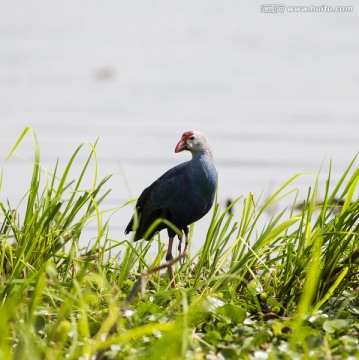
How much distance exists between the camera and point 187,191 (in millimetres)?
5773

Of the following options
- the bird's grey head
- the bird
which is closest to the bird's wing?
the bird

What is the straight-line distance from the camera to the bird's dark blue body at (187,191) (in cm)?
575

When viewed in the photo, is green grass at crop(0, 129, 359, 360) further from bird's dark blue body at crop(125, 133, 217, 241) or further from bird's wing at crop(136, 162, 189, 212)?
bird's wing at crop(136, 162, 189, 212)

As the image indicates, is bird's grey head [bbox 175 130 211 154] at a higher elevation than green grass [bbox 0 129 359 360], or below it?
higher

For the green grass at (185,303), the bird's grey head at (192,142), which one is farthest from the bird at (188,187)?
the green grass at (185,303)

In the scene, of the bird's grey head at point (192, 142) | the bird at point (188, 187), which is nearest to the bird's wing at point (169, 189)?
the bird at point (188, 187)

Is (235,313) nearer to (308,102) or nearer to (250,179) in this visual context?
(250,179)

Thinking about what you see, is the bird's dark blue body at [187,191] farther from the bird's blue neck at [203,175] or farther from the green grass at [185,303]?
the green grass at [185,303]

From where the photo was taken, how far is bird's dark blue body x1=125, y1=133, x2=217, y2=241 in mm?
5754

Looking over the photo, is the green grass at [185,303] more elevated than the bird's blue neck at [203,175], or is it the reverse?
the bird's blue neck at [203,175]

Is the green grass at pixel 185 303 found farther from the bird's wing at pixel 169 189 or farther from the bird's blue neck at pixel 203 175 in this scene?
the bird's wing at pixel 169 189

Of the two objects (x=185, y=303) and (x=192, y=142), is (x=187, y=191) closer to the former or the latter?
(x=192, y=142)

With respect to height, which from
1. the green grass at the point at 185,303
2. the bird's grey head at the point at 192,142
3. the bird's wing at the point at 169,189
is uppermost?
the bird's grey head at the point at 192,142

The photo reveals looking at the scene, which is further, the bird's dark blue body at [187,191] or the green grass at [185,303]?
the bird's dark blue body at [187,191]
